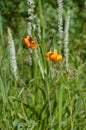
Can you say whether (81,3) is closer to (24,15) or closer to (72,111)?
(24,15)

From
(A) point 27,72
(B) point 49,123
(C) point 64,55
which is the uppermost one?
(C) point 64,55

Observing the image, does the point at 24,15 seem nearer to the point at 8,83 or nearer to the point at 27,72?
the point at 27,72

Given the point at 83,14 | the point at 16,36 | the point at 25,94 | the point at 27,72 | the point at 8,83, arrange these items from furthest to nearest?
the point at 83,14 < the point at 16,36 < the point at 27,72 < the point at 25,94 < the point at 8,83

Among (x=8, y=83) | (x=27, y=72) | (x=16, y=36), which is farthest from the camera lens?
(x=16, y=36)

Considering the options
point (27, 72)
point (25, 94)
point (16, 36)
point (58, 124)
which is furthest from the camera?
point (16, 36)

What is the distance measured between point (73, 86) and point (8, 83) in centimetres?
34

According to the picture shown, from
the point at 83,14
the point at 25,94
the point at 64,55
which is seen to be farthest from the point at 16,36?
the point at 64,55

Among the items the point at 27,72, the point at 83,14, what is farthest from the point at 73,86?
the point at 83,14

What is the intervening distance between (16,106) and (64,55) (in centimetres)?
33

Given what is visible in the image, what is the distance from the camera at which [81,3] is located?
4.86 m

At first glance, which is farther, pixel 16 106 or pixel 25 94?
pixel 25 94

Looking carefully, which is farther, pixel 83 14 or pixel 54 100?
pixel 83 14

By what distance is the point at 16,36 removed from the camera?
4.39 m

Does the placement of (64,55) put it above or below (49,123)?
above
